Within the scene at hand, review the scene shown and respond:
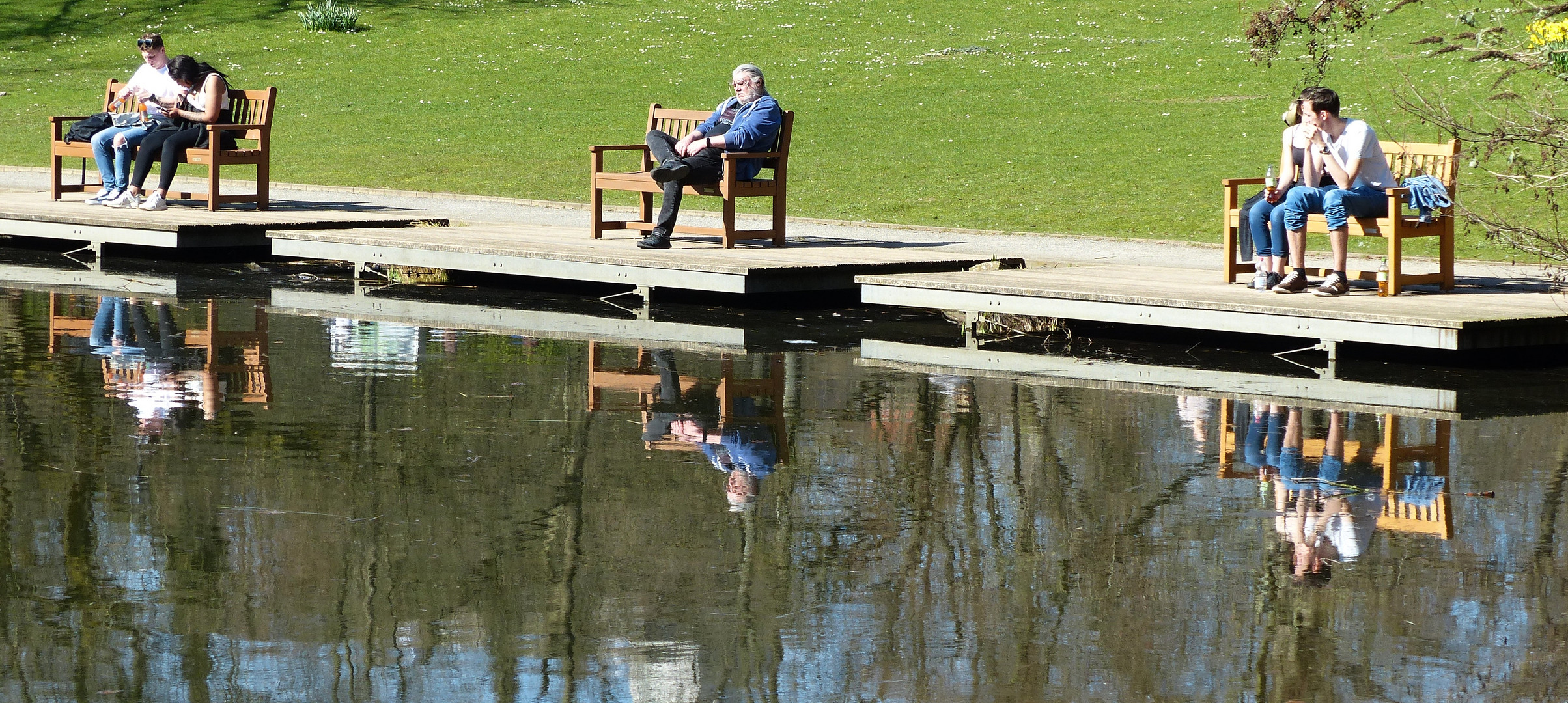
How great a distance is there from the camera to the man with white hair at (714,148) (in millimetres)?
13633

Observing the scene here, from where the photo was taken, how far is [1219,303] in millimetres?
10586

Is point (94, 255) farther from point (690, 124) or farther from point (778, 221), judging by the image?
point (778, 221)

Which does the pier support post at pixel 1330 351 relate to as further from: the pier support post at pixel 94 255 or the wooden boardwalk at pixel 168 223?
the pier support post at pixel 94 255

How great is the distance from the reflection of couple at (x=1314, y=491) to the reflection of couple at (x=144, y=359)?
13.0 feet

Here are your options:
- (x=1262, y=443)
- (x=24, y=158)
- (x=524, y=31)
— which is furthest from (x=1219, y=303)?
(x=524, y=31)

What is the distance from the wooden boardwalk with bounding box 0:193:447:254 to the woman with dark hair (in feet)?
0.70

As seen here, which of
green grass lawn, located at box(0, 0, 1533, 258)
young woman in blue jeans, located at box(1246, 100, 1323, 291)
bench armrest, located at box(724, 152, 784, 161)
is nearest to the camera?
young woman in blue jeans, located at box(1246, 100, 1323, 291)

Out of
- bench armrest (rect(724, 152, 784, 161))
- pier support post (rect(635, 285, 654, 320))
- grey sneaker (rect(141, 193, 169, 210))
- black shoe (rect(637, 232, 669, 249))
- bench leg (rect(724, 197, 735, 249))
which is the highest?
bench armrest (rect(724, 152, 784, 161))

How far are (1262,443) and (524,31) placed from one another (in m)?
32.0

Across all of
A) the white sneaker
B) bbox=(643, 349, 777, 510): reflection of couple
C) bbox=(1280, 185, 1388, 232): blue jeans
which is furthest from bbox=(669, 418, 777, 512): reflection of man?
the white sneaker

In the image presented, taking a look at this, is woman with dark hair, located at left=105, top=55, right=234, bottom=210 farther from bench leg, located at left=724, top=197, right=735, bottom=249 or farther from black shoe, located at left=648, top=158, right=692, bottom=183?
bench leg, located at left=724, top=197, right=735, bottom=249

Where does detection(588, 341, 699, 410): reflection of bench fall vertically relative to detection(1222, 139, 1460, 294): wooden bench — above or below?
below

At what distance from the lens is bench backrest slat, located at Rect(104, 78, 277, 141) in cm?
1647

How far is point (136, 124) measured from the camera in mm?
16578
